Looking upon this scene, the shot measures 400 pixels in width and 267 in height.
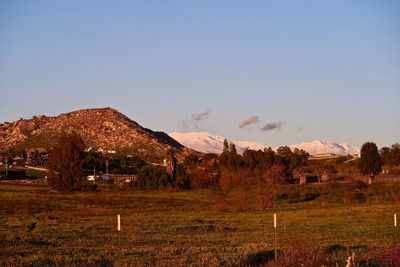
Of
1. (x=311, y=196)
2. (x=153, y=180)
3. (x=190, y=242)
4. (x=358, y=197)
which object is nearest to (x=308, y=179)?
(x=153, y=180)

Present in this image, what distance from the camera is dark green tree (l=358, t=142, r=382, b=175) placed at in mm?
130750

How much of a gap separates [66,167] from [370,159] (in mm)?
60409

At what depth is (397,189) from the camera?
84625mm

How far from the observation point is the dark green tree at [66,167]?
102 m

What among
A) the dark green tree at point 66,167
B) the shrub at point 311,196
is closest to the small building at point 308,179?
the shrub at point 311,196

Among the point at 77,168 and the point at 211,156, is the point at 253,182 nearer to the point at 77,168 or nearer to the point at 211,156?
the point at 77,168

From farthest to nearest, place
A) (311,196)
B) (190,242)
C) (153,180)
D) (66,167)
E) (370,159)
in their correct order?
1. (370,159)
2. (153,180)
3. (66,167)
4. (311,196)
5. (190,242)

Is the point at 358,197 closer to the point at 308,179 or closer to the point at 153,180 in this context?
the point at 308,179

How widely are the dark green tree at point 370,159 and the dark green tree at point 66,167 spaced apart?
57.0 m

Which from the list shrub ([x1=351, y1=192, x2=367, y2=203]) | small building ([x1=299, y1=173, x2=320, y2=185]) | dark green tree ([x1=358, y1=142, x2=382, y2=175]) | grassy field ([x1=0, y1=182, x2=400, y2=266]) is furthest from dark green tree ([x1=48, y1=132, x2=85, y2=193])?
dark green tree ([x1=358, y1=142, x2=382, y2=175])

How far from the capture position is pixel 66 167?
10231cm

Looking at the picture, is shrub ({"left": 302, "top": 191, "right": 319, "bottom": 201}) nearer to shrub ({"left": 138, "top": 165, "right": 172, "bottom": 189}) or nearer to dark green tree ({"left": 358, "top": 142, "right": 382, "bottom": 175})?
shrub ({"left": 138, "top": 165, "right": 172, "bottom": 189})

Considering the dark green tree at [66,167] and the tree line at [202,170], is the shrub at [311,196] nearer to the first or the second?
the tree line at [202,170]

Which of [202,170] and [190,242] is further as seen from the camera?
[202,170]
